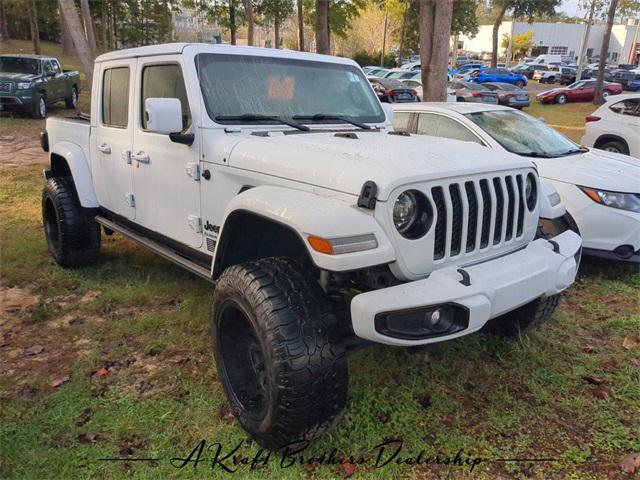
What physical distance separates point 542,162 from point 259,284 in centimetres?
397

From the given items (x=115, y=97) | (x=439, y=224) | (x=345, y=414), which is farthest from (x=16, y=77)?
(x=439, y=224)

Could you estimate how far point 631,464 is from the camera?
2590 millimetres

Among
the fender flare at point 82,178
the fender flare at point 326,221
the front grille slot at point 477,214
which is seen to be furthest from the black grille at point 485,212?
the fender flare at point 82,178

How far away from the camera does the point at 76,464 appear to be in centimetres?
255

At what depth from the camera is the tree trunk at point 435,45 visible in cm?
952

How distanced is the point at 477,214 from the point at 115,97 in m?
3.15

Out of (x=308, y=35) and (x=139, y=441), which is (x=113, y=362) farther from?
(x=308, y=35)

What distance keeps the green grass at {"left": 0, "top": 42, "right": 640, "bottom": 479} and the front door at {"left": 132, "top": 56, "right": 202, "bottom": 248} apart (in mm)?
800

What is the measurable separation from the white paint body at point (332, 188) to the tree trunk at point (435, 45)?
6311mm

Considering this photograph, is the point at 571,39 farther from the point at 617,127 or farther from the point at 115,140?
the point at 115,140

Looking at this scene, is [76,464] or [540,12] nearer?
[76,464]

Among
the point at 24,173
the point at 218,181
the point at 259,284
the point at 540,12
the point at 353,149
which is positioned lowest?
A: the point at 24,173

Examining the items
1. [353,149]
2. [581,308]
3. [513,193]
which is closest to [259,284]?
[353,149]

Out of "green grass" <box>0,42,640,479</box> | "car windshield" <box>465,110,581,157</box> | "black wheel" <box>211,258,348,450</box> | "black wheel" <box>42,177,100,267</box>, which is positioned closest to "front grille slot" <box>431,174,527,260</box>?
"black wheel" <box>211,258,348,450</box>
